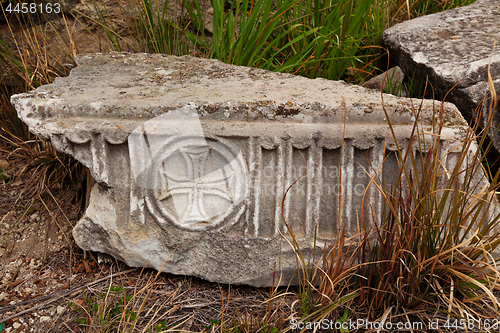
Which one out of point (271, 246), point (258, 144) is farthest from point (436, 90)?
point (271, 246)

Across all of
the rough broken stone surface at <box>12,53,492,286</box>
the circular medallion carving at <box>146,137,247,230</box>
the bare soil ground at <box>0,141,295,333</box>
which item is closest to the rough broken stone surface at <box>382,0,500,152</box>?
the rough broken stone surface at <box>12,53,492,286</box>

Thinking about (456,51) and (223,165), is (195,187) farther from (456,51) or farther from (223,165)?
(456,51)

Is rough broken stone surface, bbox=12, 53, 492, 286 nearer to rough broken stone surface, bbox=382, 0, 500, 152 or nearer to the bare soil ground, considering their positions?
the bare soil ground

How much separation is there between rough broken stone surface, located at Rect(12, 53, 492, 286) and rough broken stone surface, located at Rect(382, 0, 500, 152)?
32 centimetres

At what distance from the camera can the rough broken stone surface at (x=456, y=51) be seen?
1926 millimetres

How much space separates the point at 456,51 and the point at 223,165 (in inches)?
53.6

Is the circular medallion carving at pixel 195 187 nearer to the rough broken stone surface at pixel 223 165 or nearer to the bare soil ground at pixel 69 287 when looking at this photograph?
the rough broken stone surface at pixel 223 165

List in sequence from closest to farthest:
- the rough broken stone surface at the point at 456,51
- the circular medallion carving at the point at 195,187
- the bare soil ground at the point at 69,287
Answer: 1. the bare soil ground at the point at 69,287
2. the circular medallion carving at the point at 195,187
3. the rough broken stone surface at the point at 456,51

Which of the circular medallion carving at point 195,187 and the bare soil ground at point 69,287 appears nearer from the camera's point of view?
the bare soil ground at point 69,287

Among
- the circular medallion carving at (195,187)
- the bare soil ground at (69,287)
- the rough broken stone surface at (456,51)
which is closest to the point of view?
the bare soil ground at (69,287)

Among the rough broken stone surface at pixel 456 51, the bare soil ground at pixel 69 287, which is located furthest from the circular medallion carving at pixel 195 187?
the rough broken stone surface at pixel 456 51

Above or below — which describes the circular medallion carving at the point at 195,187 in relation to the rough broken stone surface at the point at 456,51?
below

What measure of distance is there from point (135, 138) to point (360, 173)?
0.94 m

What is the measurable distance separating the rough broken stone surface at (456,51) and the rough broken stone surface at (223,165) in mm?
321
